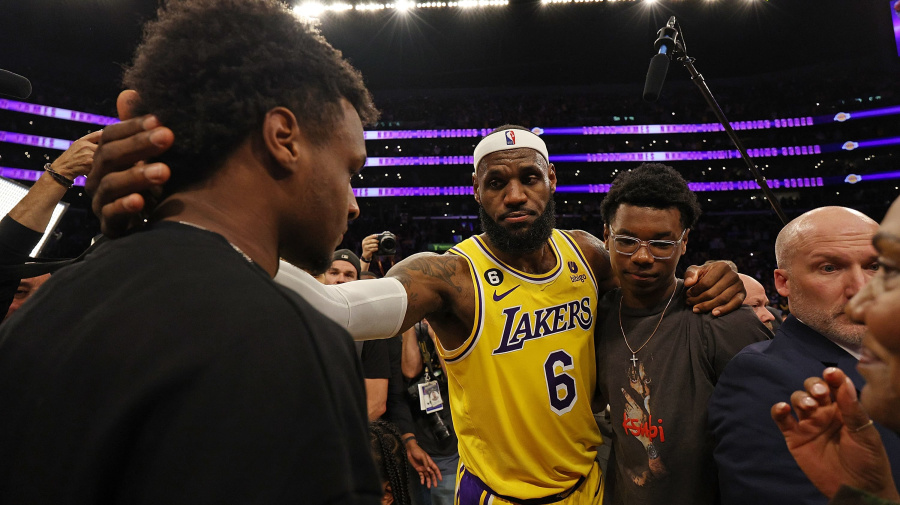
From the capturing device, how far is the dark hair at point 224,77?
0.87 meters

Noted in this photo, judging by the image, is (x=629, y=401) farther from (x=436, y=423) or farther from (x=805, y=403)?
(x=436, y=423)

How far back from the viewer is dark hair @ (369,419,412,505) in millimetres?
3148

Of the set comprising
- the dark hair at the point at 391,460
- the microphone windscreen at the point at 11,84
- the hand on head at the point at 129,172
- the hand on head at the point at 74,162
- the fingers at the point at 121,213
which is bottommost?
the dark hair at the point at 391,460

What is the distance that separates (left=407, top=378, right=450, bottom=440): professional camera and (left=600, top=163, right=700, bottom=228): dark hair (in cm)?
215

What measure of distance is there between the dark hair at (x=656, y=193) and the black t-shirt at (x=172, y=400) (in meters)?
1.86

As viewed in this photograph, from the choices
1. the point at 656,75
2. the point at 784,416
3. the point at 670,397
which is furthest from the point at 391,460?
the point at 656,75

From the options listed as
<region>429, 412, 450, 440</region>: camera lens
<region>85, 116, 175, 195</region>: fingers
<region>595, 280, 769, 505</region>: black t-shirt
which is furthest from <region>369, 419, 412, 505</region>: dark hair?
<region>85, 116, 175, 195</region>: fingers

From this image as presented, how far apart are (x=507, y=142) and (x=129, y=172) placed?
1.91 m

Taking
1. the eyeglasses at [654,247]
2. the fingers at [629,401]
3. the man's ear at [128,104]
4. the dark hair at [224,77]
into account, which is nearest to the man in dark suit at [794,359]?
the fingers at [629,401]

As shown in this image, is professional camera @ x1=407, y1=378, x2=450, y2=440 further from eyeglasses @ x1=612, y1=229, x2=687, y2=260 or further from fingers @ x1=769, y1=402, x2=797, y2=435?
fingers @ x1=769, y1=402, x2=797, y2=435

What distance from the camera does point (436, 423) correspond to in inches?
148

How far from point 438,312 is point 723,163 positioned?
2174 centimetres

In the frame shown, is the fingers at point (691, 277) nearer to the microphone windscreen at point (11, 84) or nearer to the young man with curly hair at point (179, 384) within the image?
the young man with curly hair at point (179, 384)

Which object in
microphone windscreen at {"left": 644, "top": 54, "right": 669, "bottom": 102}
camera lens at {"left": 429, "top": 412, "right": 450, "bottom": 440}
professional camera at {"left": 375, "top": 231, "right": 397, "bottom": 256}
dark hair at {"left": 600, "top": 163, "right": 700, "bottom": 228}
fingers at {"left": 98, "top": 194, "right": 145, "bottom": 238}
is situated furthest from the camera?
professional camera at {"left": 375, "top": 231, "right": 397, "bottom": 256}
